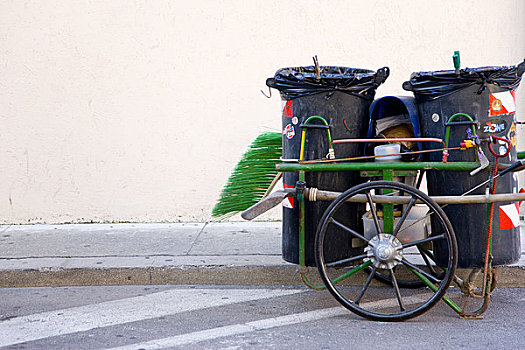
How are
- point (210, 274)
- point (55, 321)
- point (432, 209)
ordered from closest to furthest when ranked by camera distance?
point (432, 209), point (55, 321), point (210, 274)

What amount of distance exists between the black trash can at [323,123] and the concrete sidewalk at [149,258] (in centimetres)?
78

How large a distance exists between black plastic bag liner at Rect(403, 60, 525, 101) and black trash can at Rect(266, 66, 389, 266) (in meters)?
0.26

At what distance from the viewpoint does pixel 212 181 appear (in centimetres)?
649

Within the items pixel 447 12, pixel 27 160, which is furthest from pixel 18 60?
pixel 447 12

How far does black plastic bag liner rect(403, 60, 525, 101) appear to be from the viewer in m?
3.58

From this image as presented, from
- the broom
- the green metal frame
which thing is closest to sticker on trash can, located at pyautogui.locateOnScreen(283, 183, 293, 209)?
the green metal frame

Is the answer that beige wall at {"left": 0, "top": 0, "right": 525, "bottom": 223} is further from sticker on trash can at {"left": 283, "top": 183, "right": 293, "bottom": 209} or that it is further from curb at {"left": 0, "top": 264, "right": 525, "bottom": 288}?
sticker on trash can at {"left": 283, "top": 183, "right": 293, "bottom": 209}

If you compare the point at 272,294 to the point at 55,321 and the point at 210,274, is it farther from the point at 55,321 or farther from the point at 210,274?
the point at 55,321

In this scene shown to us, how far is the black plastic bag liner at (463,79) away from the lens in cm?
358

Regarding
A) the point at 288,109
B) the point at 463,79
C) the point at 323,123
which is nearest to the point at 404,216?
the point at 323,123

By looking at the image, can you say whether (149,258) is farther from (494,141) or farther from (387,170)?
(494,141)

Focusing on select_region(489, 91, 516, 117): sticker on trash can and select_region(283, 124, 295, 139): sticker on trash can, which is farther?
select_region(283, 124, 295, 139): sticker on trash can

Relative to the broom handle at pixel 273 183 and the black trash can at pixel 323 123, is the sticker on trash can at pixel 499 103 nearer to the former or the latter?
the black trash can at pixel 323 123

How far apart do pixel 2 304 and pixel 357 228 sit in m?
2.44
